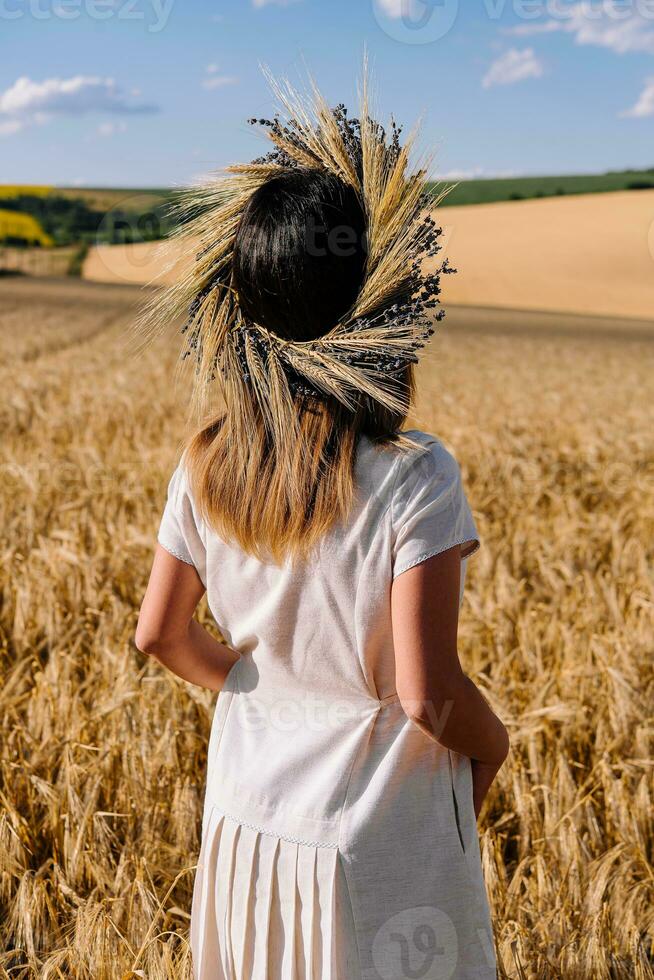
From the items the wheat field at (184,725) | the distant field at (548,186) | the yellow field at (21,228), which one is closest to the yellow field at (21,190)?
the yellow field at (21,228)

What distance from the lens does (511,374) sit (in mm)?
16422

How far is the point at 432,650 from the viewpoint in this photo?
1299 millimetres

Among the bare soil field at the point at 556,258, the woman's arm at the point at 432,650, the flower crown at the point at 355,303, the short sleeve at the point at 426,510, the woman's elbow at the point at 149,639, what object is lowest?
the bare soil field at the point at 556,258

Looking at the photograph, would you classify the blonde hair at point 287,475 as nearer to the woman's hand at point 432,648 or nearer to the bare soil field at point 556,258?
the woman's hand at point 432,648

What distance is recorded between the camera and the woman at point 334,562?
1.31m

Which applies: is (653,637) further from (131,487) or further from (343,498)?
(131,487)

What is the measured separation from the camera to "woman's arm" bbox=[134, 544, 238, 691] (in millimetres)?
1527

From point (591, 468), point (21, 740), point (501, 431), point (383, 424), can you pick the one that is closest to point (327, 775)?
point (383, 424)

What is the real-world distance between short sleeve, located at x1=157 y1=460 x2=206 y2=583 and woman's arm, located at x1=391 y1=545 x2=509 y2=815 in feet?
1.15

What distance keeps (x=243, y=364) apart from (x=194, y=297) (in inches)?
6.7

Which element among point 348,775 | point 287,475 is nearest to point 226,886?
point 348,775

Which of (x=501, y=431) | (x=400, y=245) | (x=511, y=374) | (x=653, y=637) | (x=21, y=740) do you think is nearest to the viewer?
(x=400, y=245)

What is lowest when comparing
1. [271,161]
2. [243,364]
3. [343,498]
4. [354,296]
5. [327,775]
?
[327,775]

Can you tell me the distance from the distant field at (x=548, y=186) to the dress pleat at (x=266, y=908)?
6898cm
